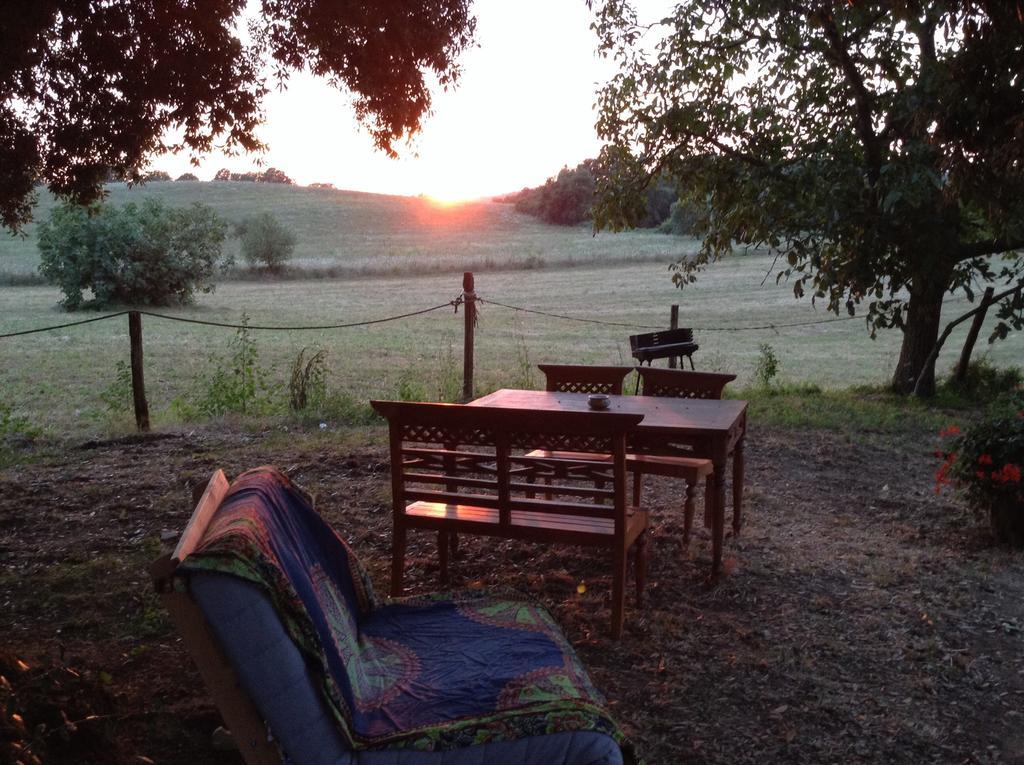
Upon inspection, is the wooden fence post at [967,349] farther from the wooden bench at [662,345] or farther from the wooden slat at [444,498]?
the wooden slat at [444,498]

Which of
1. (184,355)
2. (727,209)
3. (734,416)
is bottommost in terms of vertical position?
(184,355)

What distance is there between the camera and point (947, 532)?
5.55 m

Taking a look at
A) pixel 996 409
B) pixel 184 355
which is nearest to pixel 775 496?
pixel 996 409

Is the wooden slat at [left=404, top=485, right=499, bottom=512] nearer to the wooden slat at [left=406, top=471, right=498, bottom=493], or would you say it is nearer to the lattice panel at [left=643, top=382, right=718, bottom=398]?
the wooden slat at [left=406, top=471, right=498, bottom=493]

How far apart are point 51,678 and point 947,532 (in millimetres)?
5124

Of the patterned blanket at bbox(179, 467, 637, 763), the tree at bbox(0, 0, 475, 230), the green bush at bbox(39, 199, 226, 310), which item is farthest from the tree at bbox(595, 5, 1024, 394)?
the green bush at bbox(39, 199, 226, 310)

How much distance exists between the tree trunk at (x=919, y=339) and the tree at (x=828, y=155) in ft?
0.07

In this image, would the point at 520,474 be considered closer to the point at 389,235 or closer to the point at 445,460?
the point at 445,460

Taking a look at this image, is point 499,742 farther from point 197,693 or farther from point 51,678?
point 197,693

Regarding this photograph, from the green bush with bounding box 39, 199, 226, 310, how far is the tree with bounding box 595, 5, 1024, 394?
2268 cm

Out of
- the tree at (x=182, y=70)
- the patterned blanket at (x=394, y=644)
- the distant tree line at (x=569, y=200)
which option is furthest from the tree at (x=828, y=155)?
the distant tree line at (x=569, y=200)

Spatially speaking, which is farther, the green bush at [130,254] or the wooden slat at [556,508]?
the green bush at [130,254]

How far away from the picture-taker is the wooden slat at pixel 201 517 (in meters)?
1.94

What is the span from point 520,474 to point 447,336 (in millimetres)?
18826
